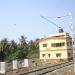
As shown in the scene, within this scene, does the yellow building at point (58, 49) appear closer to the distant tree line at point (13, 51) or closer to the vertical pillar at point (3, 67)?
the distant tree line at point (13, 51)

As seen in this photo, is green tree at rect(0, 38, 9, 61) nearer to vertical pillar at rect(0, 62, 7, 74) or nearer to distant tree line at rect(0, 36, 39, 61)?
distant tree line at rect(0, 36, 39, 61)

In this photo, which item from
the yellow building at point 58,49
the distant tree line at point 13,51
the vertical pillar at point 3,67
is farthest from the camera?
the distant tree line at point 13,51

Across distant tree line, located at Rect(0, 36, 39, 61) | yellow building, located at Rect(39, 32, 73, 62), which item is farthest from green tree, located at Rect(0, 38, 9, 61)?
yellow building, located at Rect(39, 32, 73, 62)

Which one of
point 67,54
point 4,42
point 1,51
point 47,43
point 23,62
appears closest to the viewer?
point 23,62

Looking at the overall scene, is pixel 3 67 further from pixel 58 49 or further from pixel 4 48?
pixel 4 48

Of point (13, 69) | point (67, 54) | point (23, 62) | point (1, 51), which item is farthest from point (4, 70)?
point (1, 51)

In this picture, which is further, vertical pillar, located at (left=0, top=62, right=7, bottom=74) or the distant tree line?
the distant tree line

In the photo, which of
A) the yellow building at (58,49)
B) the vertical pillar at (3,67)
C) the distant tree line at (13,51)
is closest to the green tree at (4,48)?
the distant tree line at (13,51)

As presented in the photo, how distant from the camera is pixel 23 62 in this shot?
40844mm

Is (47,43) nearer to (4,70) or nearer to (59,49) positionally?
(59,49)

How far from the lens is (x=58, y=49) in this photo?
199ft

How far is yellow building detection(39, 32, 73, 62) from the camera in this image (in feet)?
195

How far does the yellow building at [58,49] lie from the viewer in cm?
5941

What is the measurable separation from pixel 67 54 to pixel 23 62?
67.1 ft
